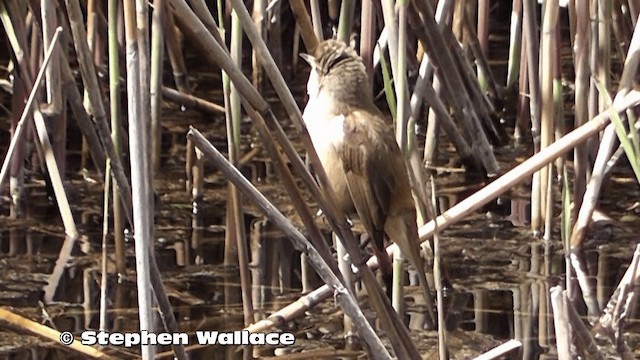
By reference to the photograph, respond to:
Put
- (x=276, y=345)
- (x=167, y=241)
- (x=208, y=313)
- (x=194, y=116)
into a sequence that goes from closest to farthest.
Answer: (x=276, y=345) → (x=208, y=313) → (x=167, y=241) → (x=194, y=116)

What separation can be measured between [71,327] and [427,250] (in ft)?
3.64

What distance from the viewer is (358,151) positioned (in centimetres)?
329

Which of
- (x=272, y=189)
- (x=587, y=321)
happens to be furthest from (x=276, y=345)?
(x=272, y=189)

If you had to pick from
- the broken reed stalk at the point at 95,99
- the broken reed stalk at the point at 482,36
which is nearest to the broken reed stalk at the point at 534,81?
the broken reed stalk at the point at 482,36

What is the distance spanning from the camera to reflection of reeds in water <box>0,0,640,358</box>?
8.32 feet

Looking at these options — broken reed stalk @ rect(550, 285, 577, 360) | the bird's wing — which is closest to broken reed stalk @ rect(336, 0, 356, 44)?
the bird's wing

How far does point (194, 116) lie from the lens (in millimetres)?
5707

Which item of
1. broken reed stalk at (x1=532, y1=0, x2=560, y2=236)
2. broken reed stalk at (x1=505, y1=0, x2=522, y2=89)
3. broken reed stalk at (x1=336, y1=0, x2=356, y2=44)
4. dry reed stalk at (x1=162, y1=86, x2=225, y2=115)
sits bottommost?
broken reed stalk at (x1=532, y1=0, x2=560, y2=236)

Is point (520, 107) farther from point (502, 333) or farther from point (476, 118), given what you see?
point (502, 333)

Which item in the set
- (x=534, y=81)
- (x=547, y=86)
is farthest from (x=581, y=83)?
(x=534, y=81)

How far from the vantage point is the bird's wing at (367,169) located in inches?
129

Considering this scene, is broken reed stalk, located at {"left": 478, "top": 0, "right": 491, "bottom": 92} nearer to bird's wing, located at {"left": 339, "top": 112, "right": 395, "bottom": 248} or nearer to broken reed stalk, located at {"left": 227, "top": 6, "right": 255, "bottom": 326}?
broken reed stalk, located at {"left": 227, "top": 6, "right": 255, "bottom": 326}

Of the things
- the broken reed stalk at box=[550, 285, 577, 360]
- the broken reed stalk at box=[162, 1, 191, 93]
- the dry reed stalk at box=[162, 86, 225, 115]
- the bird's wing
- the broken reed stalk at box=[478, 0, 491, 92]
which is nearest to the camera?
the broken reed stalk at box=[550, 285, 577, 360]

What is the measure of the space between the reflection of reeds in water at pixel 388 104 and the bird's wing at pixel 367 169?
0.29ft
